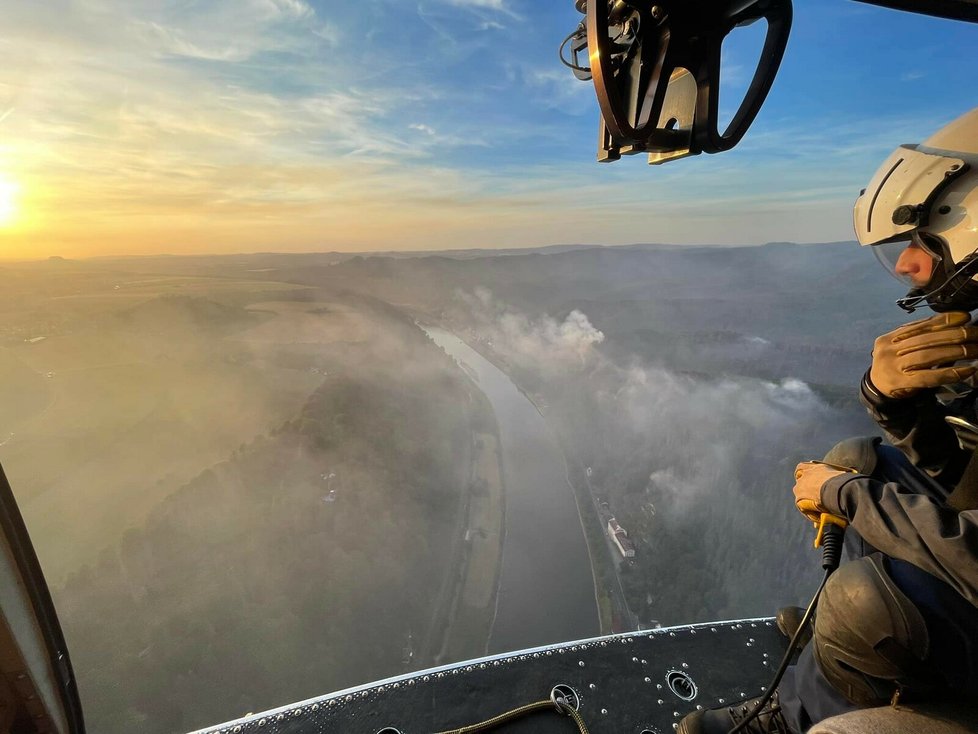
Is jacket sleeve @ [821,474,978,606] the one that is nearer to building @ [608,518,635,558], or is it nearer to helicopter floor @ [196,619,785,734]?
helicopter floor @ [196,619,785,734]

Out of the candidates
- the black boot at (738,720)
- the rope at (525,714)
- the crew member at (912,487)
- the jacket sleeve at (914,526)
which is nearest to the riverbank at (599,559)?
the rope at (525,714)

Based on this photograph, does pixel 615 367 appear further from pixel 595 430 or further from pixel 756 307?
pixel 756 307

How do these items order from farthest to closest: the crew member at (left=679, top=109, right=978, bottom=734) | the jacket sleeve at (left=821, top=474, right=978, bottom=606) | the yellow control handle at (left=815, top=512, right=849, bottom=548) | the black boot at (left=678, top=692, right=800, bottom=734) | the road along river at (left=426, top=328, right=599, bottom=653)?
1. the road along river at (left=426, top=328, right=599, bottom=653)
2. the black boot at (left=678, top=692, right=800, bottom=734)
3. the yellow control handle at (left=815, top=512, right=849, bottom=548)
4. the crew member at (left=679, top=109, right=978, bottom=734)
5. the jacket sleeve at (left=821, top=474, right=978, bottom=606)

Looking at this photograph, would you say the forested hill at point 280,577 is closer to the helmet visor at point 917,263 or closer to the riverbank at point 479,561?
the riverbank at point 479,561

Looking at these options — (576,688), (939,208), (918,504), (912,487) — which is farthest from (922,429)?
(576,688)

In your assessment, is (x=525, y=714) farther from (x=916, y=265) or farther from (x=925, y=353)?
(x=916, y=265)

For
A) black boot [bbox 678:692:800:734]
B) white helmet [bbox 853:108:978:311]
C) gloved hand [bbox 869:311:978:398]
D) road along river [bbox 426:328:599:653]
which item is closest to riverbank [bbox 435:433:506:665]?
road along river [bbox 426:328:599:653]

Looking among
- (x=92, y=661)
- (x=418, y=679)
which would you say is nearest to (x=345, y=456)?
(x=92, y=661)
